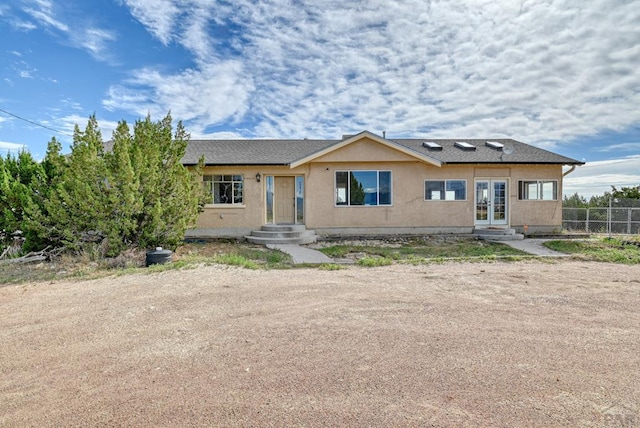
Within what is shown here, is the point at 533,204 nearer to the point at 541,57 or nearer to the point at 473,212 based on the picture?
→ the point at 473,212

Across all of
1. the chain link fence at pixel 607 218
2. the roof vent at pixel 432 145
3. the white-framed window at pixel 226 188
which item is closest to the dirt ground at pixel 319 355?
the white-framed window at pixel 226 188

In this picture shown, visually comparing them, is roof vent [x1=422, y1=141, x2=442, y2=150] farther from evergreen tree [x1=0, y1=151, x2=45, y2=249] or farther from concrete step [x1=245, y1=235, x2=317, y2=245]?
evergreen tree [x1=0, y1=151, x2=45, y2=249]

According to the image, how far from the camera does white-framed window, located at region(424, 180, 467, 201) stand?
48.0ft

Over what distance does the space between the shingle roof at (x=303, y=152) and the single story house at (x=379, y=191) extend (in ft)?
0.28

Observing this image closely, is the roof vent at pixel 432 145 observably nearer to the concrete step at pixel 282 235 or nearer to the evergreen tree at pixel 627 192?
the concrete step at pixel 282 235

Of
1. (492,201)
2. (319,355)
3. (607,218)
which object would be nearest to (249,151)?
(492,201)

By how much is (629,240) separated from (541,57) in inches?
298

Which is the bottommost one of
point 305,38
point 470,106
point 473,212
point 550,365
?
point 550,365

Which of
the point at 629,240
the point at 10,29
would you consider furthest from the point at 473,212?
the point at 10,29

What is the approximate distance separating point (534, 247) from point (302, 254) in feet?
26.6

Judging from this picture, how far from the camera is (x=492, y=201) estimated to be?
1487 cm

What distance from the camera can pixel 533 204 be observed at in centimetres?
1481

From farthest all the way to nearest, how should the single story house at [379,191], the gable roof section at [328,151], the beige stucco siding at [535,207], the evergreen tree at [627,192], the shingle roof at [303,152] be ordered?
the evergreen tree at [627,192]
the beige stucco siding at [535,207]
the shingle roof at [303,152]
the single story house at [379,191]
the gable roof section at [328,151]

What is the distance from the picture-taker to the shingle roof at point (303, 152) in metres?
14.4
